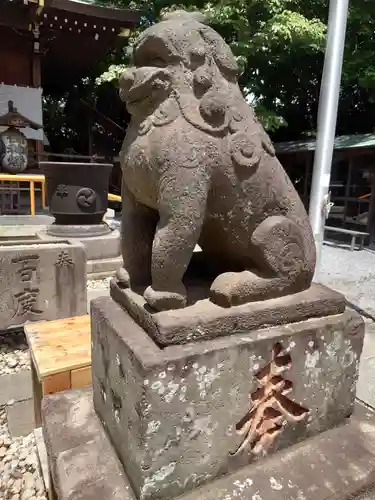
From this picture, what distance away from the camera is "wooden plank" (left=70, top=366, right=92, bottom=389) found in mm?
1936

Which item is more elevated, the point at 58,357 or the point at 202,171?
the point at 202,171

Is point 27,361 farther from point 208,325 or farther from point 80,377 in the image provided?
point 208,325

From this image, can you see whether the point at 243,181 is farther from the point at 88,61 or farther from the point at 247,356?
the point at 88,61

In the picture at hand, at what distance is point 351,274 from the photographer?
541cm

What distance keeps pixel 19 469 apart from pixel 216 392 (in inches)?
57.0

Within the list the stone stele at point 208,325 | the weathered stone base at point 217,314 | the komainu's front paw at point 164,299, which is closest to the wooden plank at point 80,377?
the stone stele at point 208,325

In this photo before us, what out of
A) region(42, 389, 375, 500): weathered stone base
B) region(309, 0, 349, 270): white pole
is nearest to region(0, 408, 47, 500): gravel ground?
region(42, 389, 375, 500): weathered stone base

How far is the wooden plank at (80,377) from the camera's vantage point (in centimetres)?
194

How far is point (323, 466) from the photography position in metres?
1.33

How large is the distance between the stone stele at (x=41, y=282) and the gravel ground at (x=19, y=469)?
0.88 meters

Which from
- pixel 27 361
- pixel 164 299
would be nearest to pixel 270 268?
pixel 164 299

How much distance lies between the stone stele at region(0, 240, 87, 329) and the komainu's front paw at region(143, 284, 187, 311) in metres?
1.97

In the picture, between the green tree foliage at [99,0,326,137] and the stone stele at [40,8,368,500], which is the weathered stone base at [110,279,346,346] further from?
the green tree foliage at [99,0,326,137]

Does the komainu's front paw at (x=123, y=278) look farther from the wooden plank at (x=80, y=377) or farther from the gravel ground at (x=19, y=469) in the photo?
the gravel ground at (x=19, y=469)
